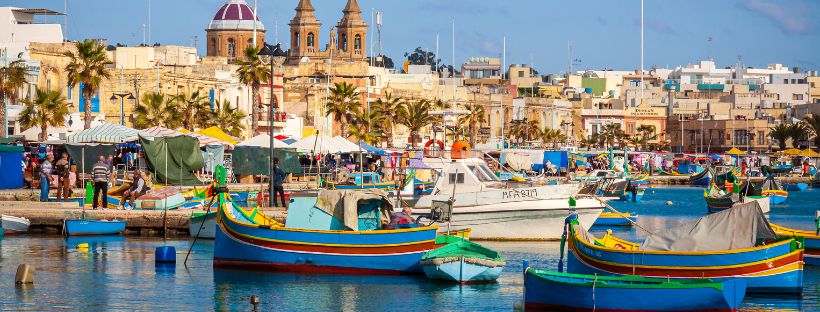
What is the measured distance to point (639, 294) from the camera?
2477 cm

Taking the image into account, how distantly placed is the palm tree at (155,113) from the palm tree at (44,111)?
6049 mm

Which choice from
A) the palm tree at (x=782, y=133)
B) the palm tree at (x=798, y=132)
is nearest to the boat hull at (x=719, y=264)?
the palm tree at (x=798, y=132)

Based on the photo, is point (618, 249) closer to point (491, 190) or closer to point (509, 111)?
point (491, 190)

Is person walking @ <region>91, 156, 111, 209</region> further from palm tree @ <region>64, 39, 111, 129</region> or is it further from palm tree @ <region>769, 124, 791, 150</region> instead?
palm tree @ <region>769, 124, 791, 150</region>

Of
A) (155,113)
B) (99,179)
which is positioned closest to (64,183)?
(99,179)

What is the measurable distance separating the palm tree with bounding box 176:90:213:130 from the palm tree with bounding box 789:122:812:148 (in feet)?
271

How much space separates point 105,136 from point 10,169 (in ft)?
11.8

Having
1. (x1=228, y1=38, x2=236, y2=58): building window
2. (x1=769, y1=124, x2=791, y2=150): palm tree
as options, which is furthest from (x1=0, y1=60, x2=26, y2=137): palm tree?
(x1=769, y1=124, x2=791, y2=150): palm tree

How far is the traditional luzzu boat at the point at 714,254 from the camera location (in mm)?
27531

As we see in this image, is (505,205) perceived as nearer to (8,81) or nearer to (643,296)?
→ (643,296)

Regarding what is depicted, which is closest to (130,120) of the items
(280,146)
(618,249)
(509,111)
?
(280,146)

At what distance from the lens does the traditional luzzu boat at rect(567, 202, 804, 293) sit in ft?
90.3

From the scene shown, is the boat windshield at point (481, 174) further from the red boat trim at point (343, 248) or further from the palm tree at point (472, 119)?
the palm tree at point (472, 119)

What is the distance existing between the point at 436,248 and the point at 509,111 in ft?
365
